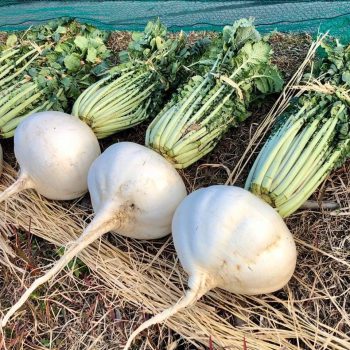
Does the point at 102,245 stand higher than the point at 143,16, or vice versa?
the point at 143,16

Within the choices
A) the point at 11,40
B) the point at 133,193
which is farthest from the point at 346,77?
the point at 11,40

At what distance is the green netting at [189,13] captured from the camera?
12.5ft

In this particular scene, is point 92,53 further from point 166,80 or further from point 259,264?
point 259,264

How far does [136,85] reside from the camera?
3.43m

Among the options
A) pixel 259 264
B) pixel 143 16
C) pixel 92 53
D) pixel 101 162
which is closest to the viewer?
pixel 259 264

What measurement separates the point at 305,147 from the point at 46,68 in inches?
72.9

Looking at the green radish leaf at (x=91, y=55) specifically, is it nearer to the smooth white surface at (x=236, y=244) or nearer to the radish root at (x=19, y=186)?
the radish root at (x=19, y=186)

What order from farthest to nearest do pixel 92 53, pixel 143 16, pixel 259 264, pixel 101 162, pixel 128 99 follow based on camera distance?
pixel 143 16
pixel 92 53
pixel 128 99
pixel 101 162
pixel 259 264

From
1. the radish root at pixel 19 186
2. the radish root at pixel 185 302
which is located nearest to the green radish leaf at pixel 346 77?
the radish root at pixel 185 302

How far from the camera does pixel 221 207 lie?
2.43 m

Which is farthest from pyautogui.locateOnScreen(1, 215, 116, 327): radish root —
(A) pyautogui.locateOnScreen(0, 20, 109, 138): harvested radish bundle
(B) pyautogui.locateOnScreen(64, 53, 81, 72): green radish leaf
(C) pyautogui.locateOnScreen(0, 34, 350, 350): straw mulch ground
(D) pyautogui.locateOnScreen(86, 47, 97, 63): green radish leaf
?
(D) pyautogui.locateOnScreen(86, 47, 97, 63): green radish leaf

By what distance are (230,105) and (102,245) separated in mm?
1088

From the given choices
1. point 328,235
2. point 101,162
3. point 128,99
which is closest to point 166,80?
point 128,99

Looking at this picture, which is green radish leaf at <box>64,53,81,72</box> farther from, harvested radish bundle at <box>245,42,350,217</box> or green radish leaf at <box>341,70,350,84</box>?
green radish leaf at <box>341,70,350,84</box>
